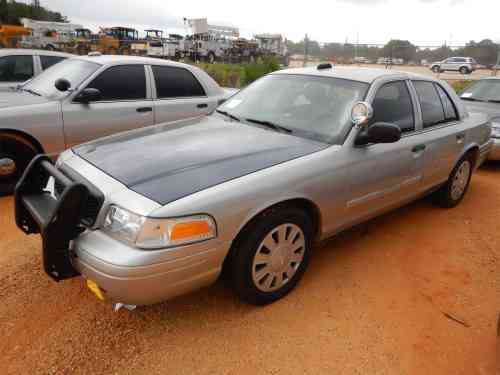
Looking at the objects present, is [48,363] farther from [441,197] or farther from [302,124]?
[441,197]

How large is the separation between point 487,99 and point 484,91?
0.93ft

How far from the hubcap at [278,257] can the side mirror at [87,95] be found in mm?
3149

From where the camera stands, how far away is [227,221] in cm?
238

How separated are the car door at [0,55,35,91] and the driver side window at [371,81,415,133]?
5.56 meters

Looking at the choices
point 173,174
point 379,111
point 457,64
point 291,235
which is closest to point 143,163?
point 173,174

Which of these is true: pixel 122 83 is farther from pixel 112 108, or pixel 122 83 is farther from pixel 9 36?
pixel 9 36

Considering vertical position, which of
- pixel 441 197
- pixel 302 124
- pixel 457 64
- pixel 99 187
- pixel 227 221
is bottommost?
pixel 441 197

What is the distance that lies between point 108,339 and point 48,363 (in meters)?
0.34

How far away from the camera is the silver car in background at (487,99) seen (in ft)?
21.9

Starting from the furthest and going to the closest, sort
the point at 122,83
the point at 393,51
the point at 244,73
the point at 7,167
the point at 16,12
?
the point at 16,12 → the point at 393,51 → the point at 244,73 → the point at 122,83 → the point at 7,167

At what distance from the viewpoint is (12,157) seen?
4.50 meters

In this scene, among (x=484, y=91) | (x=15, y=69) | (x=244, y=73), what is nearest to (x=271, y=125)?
(x=15, y=69)

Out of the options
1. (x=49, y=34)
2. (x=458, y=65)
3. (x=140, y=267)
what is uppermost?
(x=49, y=34)

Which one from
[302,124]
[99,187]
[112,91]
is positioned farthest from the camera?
[112,91]
